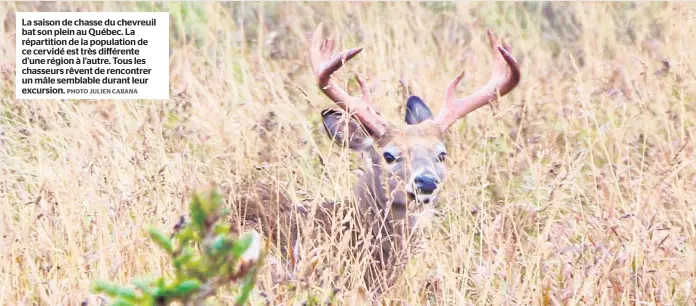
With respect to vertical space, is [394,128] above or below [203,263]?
below

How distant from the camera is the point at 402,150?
554cm

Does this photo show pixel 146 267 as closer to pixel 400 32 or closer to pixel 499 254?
pixel 499 254

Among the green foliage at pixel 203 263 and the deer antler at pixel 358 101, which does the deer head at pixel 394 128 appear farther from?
the green foliage at pixel 203 263

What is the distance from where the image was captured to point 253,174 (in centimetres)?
519

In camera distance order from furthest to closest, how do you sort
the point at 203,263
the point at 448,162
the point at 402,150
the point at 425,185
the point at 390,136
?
the point at 448,162 → the point at 390,136 → the point at 402,150 → the point at 425,185 → the point at 203,263

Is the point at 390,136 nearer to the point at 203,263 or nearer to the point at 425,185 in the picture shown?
the point at 425,185

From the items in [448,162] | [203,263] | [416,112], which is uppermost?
[203,263]

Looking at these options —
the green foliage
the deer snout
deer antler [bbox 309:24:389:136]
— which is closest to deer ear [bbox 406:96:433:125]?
deer antler [bbox 309:24:389:136]

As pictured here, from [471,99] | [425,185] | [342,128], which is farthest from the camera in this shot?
[471,99]

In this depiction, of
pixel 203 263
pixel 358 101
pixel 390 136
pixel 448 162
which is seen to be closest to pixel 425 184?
pixel 390 136

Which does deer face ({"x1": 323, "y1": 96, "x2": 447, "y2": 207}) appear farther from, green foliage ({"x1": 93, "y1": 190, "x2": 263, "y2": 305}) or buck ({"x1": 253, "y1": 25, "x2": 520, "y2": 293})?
green foliage ({"x1": 93, "y1": 190, "x2": 263, "y2": 305})

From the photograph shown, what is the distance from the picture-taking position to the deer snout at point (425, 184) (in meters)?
5.14

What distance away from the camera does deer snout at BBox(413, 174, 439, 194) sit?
5141mm
